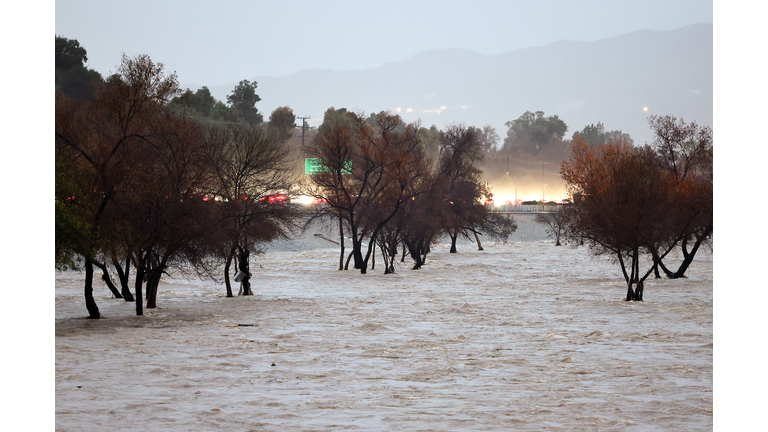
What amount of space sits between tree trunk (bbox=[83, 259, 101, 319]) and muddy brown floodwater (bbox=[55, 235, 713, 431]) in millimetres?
375

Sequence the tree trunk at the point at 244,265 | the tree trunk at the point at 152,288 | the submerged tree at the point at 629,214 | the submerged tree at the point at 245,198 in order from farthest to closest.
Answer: the tree trunk at the point at 244,265 < the submerged tree at the point at 629,214 < the submerged tree at the point at 245,198 < the tree trunk at the point at 152,288

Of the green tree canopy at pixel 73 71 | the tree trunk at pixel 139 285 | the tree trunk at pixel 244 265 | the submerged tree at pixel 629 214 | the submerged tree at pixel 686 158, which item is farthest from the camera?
the green tree canopy at pixel 73 71

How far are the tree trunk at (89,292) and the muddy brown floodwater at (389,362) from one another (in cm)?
A: 38

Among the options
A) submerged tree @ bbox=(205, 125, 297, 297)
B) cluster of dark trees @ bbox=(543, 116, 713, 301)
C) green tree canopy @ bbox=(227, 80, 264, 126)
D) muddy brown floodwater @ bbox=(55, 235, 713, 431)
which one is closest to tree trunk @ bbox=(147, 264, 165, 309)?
muddy brown floodwater @ bbox=(55, 235, 713, 431)

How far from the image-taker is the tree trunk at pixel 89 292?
781 inches

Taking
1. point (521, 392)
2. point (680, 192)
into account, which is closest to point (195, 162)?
point (521, 392)

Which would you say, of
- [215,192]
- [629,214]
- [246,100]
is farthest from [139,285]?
[246,100]

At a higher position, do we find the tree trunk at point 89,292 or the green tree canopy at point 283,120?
the green tree canopy at point 283,120

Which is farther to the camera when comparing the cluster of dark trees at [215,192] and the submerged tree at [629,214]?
the submerged tree at [629,214]

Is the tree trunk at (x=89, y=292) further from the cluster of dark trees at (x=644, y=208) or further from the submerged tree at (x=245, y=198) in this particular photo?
the cluster of dark trees at (x=644, y=208)

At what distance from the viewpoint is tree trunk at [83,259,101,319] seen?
19.8 metres

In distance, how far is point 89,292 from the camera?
20.4 m

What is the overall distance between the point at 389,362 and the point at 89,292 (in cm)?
985

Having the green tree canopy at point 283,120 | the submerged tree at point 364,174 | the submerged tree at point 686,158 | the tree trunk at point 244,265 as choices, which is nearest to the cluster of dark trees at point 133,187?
the tree trunk at point 244,265
